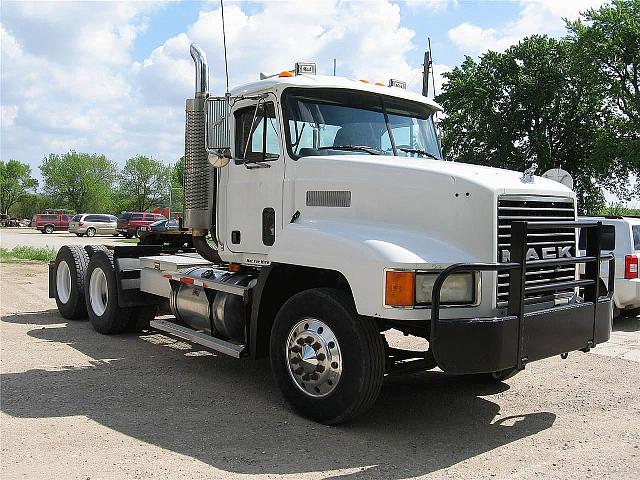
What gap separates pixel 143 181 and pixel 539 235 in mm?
100027

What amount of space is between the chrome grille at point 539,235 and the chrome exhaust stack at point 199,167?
348 centimetres

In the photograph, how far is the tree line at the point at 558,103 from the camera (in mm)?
36906

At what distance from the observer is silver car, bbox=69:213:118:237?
49125 millimetres

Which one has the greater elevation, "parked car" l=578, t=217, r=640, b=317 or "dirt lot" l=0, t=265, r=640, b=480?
"parked car" l=578, t=217, r=640, b=317

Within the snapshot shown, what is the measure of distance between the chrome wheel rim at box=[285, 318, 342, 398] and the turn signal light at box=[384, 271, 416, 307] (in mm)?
684

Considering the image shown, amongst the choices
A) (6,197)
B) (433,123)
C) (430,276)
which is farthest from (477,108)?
(6,197)

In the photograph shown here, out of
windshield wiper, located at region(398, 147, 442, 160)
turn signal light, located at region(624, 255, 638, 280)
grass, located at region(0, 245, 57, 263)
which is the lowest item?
grass, located at region(0, 245, 57, 263)

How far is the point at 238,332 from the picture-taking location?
6.90m

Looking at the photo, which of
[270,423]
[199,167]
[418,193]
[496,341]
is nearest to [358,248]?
[418,193]

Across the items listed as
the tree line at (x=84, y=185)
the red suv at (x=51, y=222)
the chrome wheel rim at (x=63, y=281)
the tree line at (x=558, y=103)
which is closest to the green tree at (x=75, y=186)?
the tree line at (x=84, y=185)

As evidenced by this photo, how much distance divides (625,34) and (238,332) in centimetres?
3542

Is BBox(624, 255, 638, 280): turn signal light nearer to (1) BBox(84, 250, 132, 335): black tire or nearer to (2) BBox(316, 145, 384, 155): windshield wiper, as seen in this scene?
(2) BBox(316, 145, 384, 155): windshield wiper

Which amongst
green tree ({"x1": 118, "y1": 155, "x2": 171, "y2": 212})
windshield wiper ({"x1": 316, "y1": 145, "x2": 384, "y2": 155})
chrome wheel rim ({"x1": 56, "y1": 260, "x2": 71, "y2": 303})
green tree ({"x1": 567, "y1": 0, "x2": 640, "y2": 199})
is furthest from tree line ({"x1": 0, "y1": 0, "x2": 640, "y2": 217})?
green tree ({"x1": 118, "y1": 155, "x2": 171, "y2": 212})

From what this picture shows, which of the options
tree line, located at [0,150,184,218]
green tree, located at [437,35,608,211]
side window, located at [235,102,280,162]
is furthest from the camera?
tree line, located at [0,150,184,218]
